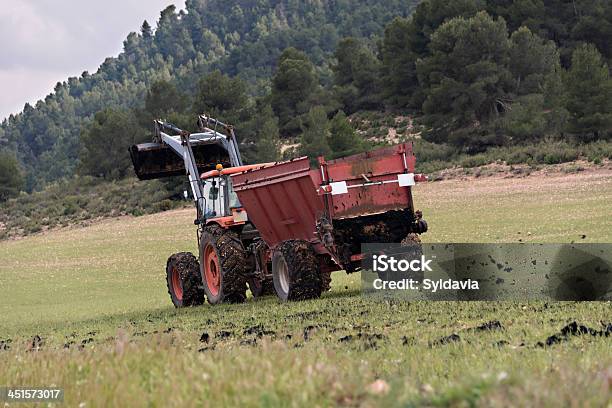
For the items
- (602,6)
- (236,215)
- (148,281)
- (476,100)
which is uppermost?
(602,6)

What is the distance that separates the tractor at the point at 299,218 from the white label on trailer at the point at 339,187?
0.05 ft

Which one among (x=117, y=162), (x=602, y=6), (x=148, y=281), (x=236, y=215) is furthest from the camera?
(x=117, y=162)

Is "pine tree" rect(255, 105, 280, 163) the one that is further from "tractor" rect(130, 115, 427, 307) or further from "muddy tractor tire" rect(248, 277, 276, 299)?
"tractor" rect(130, 115, 427, 307)

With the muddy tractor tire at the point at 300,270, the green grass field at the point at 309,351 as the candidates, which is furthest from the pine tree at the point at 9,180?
the muddy tractor tire at the point at 300,270

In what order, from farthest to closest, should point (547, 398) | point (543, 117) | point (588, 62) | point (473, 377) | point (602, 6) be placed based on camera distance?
1. point (602, 6)
2. point (543, 117)
3. point (588, 62)
4. point (473, 377)
5. point (547, 398)

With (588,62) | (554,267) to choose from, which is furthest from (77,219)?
(554,267)

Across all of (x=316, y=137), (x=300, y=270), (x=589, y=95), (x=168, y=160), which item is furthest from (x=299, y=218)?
(x=316, y=137)

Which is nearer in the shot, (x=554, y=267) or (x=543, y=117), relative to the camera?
(x=554, y=267)

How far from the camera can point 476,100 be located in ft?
225

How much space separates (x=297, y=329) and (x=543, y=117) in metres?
57.9

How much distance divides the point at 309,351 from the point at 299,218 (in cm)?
1013

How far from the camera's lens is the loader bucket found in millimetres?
21688

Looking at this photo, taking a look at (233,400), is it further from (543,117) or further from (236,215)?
(543,117)

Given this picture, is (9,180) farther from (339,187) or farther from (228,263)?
(339,187)
